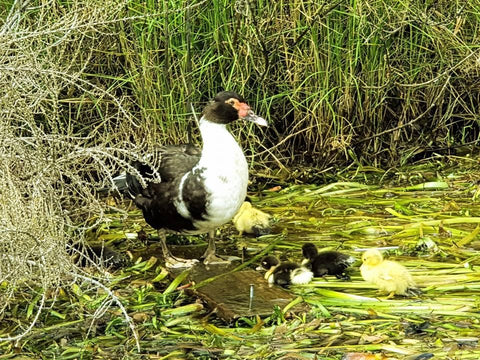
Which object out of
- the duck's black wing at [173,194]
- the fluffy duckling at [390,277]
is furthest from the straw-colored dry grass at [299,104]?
the duck's black wing at [173,194]

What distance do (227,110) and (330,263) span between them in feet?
4.16

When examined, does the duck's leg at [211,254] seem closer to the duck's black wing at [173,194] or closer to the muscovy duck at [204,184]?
the muscovy duck at [204,184]

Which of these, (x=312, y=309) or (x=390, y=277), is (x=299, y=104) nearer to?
(x=390, y=277)

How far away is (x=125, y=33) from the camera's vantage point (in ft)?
25.3

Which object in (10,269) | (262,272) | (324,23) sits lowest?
(262,272)

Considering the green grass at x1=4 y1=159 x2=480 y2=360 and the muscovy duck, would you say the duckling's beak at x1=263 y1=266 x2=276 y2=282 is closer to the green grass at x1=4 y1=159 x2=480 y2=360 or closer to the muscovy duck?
the green grass at x1=4 y1=159 x2=480 y2=360

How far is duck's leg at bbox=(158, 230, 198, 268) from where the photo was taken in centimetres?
617

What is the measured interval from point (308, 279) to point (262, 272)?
47 centimetres

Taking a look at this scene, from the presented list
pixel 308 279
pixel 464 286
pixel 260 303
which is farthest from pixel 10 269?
pixel 464 286

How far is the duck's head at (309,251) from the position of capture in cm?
582

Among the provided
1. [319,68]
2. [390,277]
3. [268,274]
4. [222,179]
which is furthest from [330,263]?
[319,68]

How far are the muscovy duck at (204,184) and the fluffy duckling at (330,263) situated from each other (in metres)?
0.63

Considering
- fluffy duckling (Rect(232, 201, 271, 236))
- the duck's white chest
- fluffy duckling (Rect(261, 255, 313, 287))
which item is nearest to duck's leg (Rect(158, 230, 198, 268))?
the duck's white chest

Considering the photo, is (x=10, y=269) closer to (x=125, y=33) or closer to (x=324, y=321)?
(x=324, y=321)
